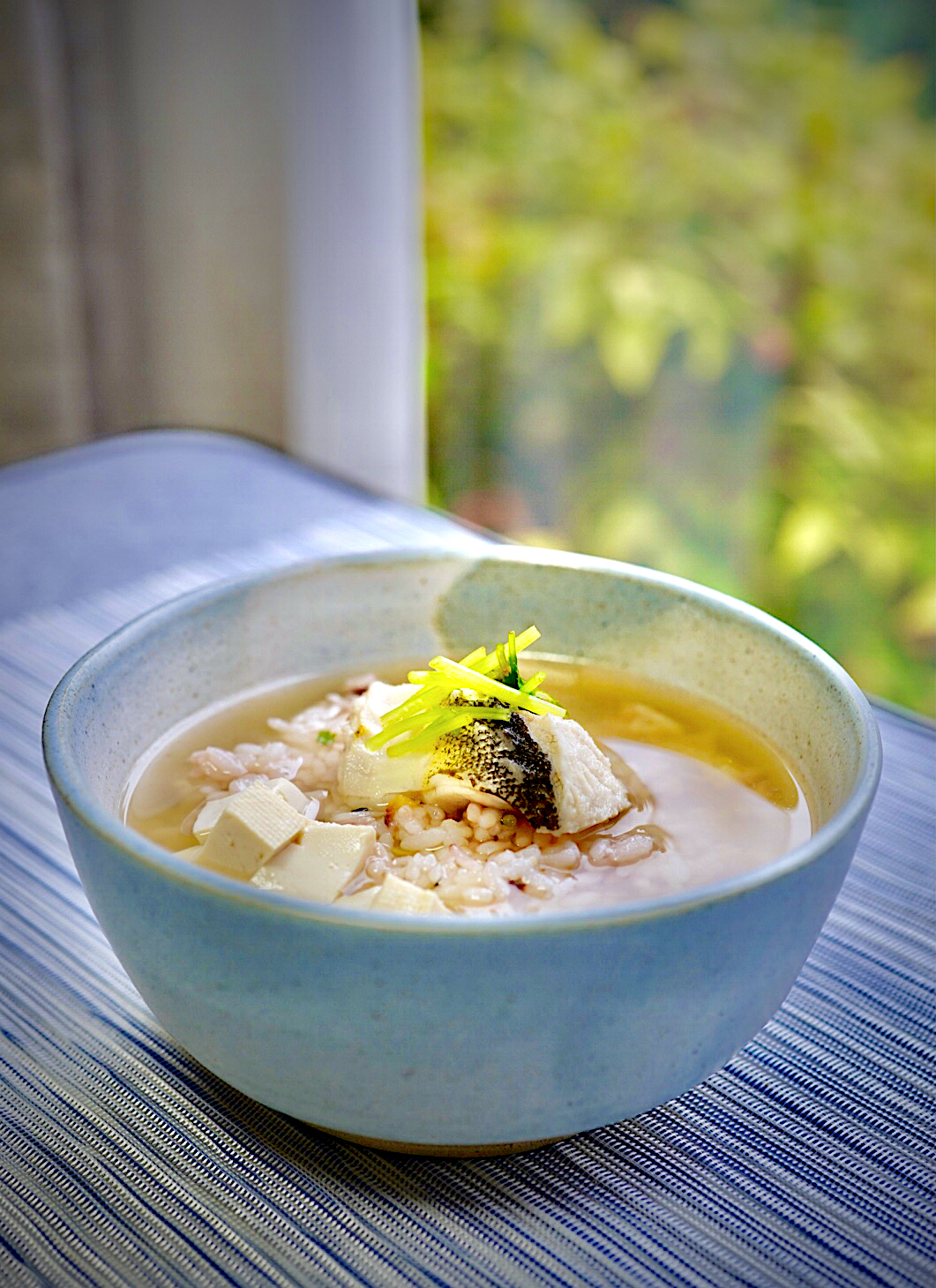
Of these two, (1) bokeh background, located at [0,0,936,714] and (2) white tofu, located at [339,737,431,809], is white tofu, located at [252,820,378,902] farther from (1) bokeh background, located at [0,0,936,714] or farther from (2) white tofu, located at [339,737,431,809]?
(1) bokeh background, located at [0,0,936,714]

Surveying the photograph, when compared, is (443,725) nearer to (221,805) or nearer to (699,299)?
(221,805)

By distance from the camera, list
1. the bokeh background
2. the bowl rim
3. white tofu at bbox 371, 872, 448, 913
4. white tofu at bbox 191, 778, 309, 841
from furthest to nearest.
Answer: the bokeh background < white tofu at bbox 191, 778, 309, 841 < white tofu at bbox 371, 872, 448, 913 < the bowl rim

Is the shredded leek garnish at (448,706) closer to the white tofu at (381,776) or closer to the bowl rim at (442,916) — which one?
the white tofu at (381,776)

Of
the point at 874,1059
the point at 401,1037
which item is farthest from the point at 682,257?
the point at 401,1037

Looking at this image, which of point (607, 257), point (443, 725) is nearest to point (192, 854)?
point (443, 725)

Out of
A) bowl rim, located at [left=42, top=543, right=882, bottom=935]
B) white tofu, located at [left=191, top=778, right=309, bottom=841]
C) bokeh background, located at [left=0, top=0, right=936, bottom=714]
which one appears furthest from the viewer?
bokeh background, located at [left=0, top=0, right=936, bottom=714]

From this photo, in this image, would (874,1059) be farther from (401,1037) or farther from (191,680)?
(191,680)

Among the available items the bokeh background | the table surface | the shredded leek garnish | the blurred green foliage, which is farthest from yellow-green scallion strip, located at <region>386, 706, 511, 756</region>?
the blurred green foliage
